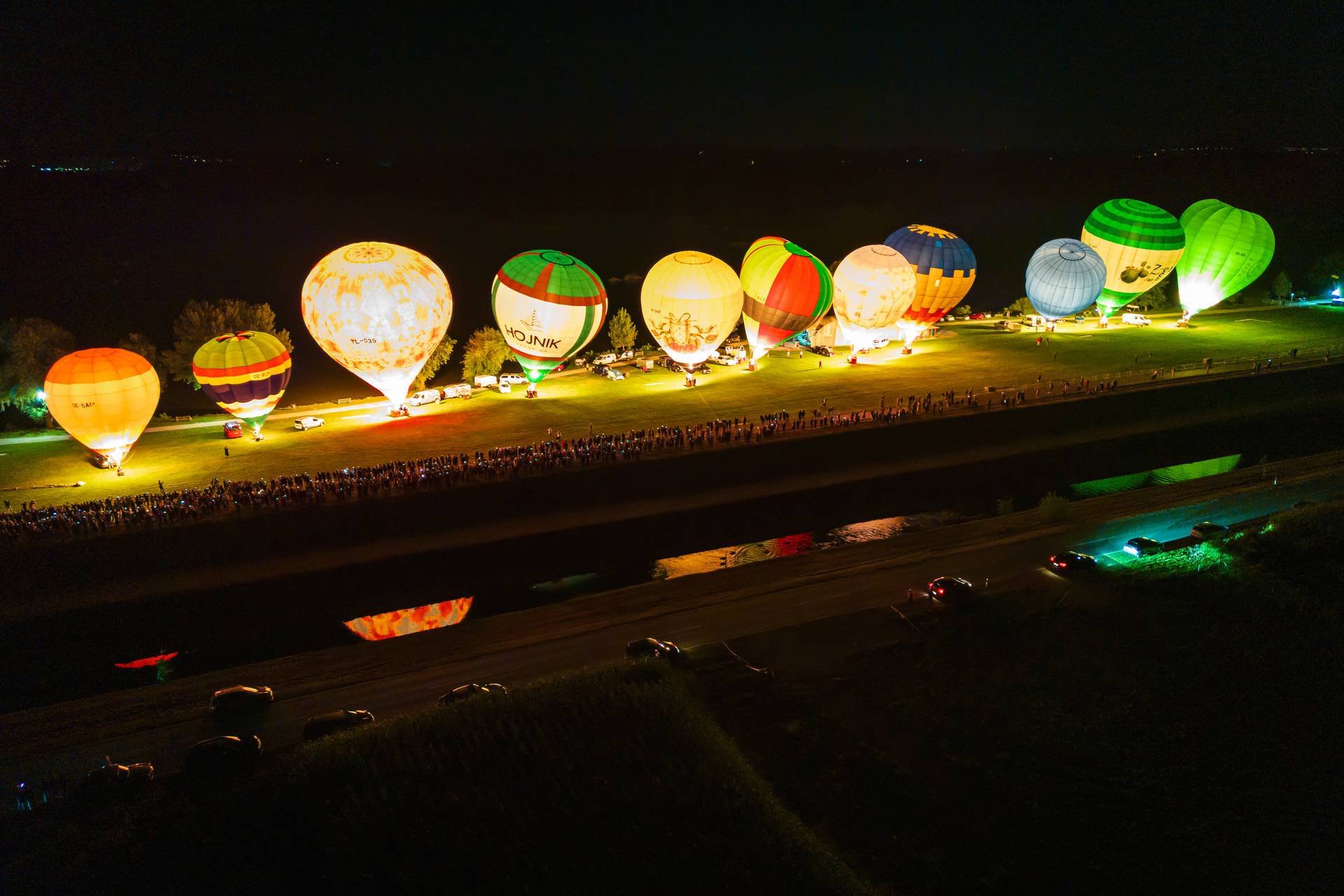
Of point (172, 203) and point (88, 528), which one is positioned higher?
point (172, 203)

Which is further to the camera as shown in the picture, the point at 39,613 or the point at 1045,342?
the point at 1045,342

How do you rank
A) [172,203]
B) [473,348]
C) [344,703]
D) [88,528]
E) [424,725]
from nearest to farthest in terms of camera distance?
[424,725] < [344,703] < [88,528] < [473,348] < [172,203]

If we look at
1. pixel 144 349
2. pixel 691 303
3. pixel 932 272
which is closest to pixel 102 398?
pixel 144 349

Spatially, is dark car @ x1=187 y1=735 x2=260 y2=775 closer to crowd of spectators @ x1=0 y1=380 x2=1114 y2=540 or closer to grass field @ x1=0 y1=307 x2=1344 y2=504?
crowd of spectators @ x1=0 y1=380 x2=1114 y2=540

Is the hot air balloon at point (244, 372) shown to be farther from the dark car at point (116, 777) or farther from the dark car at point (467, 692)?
the dark car at point (467, 692)

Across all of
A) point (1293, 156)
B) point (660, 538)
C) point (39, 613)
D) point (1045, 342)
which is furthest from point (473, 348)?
point (1293, 156)

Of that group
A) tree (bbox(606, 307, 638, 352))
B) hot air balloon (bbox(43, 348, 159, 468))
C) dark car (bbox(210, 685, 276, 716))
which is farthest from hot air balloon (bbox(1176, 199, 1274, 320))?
hot air balloon (bbox(43, 348, 159, 468))

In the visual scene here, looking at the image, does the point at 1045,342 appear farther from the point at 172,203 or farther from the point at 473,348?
the point at 172,203
